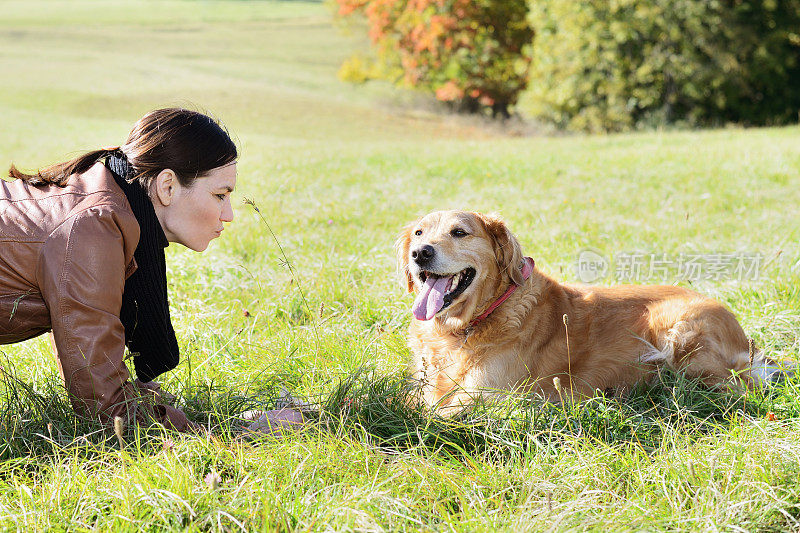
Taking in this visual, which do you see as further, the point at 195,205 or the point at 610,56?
the point at 610,56

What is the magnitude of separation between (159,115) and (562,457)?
6.66 ft

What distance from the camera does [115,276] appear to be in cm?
236

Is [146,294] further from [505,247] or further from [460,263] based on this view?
[505,247]

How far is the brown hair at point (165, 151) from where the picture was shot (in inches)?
103

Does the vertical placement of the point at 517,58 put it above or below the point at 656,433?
above

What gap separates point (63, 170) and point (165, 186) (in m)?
0.42

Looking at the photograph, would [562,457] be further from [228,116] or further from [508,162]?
[228,116]

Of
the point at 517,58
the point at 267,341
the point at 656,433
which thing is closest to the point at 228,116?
the point at 517,58

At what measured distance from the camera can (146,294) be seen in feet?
9.02

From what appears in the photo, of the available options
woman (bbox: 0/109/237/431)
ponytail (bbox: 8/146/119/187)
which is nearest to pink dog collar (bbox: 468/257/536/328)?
woman (bbox: 0/109/237/431)

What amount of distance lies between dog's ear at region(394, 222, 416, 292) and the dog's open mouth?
32cm

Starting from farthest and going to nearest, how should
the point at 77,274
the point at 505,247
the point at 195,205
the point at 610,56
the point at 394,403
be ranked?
the point at 610,56, the point at 505,247, the point at 394,403, the point at 195,205, the point at 77,274

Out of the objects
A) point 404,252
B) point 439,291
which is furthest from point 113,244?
point 404,252

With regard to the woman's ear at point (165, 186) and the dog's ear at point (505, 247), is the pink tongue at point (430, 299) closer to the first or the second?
the dog's ear at point (505, 247)
